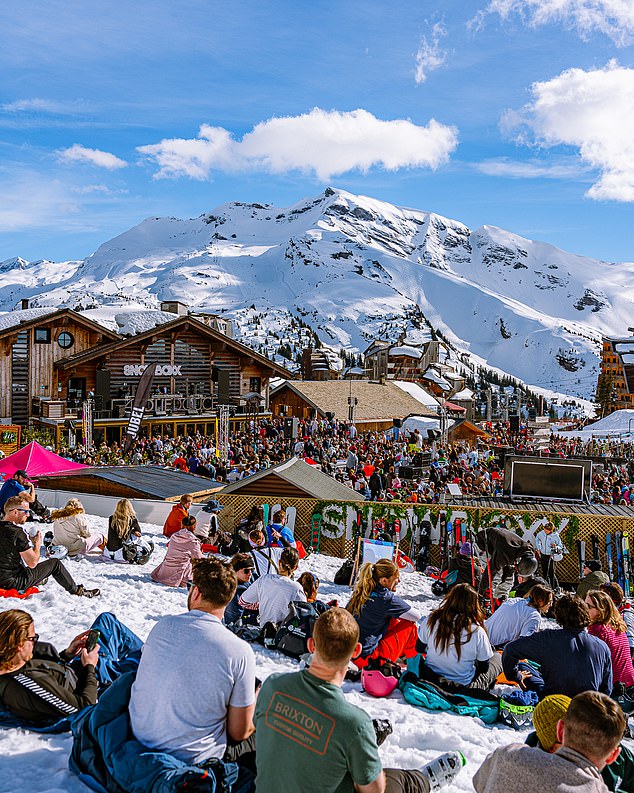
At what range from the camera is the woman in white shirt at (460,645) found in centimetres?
517

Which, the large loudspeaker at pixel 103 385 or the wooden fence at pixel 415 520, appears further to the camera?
the large loudspeaker at pixel 103 385

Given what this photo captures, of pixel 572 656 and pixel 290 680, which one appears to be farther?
pixel 572 656

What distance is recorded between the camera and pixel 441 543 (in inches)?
507

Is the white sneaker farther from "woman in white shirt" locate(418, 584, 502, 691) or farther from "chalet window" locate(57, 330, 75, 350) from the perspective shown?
"chalet window" locate(57, 330, 75, 350)

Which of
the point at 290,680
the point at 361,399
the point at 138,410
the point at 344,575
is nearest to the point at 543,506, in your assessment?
the point at 344,575

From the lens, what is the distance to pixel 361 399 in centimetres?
4441

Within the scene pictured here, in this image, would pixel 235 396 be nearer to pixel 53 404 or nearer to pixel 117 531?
pixel 53 404

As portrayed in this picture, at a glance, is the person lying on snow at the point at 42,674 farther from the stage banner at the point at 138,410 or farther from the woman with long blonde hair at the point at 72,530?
the stage banner at the point at 138,410

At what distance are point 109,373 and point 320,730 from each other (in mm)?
29884

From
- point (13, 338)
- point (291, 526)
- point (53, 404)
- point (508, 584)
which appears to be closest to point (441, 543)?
point (508, 584)

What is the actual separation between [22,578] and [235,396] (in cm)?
2857

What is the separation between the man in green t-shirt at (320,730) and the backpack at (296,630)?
3.21 m

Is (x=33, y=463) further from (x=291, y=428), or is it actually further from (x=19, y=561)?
(x=291, y=428)

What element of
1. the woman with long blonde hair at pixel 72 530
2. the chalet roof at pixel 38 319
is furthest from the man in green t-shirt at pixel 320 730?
the chalet roof at pixel 38 319
